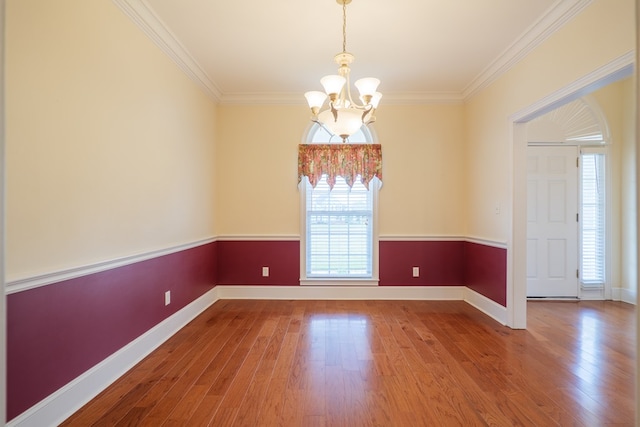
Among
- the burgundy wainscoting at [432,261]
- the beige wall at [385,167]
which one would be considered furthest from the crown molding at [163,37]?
the burgundy wainscoting at [432,261]

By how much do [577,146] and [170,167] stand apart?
498 centimetres

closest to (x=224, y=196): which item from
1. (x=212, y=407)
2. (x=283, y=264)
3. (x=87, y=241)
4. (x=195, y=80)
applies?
(x=283, y=264)

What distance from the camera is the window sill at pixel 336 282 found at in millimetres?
4312

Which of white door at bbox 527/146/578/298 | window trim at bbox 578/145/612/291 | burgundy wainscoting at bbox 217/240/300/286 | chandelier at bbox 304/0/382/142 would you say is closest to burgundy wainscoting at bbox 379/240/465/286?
white door at bbox 527/146/578/298

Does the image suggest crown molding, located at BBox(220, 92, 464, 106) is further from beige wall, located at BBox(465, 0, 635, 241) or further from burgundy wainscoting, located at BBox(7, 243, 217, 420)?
burgundy wainscoting, located at BBox(7, 243, 217, 420)

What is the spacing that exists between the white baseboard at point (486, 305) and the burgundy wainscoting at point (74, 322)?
11.1 feet

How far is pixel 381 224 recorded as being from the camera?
4.36 meters

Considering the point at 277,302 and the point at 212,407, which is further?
the point at 277,302

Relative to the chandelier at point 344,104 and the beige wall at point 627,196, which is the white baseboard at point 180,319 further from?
the chandelier at point 344,104

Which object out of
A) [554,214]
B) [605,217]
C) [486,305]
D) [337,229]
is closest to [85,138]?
[337,229]

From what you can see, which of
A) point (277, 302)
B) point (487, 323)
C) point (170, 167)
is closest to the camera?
point (170, 167)

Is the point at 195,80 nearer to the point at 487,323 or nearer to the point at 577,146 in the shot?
the point at 487,323

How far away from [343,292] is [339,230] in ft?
2.74

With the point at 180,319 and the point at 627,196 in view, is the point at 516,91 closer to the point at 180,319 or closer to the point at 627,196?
the point at 627,196
